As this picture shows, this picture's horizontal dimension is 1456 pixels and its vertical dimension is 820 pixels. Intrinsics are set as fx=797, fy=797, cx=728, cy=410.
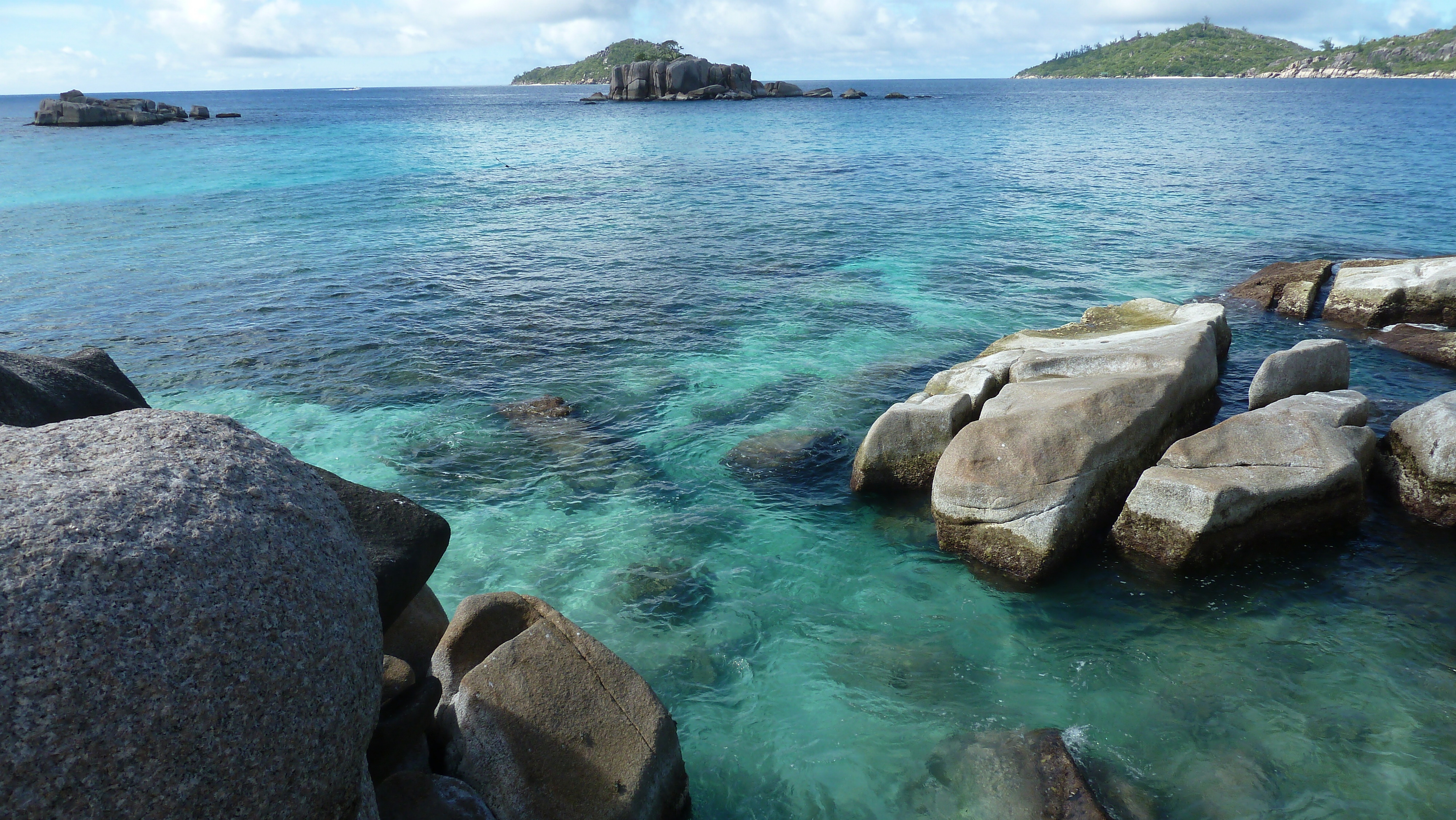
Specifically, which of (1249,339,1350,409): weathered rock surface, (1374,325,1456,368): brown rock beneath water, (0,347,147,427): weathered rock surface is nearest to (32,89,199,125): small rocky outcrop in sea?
(0,347,147,427): weathered rock surface

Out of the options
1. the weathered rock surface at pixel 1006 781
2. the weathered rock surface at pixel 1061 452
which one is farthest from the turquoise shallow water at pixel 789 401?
the weathered rock surface at pixel 1061 452

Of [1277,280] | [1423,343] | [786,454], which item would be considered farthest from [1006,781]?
[1277,280]

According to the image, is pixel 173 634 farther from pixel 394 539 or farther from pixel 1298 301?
pixel 1298 301

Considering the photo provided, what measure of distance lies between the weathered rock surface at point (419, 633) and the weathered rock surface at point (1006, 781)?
468 cm

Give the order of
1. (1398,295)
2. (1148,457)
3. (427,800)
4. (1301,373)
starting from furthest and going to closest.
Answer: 1. (1398,295)
2. (1301,373)
3. (1148,457)
4. (427,800)

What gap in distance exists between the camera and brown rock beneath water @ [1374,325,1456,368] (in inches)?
619

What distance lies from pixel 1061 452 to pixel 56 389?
1061 centimetres

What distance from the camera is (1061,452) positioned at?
10133 mm

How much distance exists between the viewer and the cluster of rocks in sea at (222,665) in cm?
331

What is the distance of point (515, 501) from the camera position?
1235 centimetres

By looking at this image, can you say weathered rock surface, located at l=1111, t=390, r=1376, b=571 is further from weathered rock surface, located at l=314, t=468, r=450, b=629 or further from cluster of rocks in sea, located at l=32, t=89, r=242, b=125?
cluster of rocks in sea, located at l=32, t=89, r=242, b=125

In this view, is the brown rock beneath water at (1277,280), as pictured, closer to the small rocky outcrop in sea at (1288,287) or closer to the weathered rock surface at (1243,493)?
the small rocky outcrop in sea at (1288,287)

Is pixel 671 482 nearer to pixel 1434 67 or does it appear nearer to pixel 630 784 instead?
pixel 630 784

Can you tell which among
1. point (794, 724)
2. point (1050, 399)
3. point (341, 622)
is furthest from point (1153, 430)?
point (341, 622)
